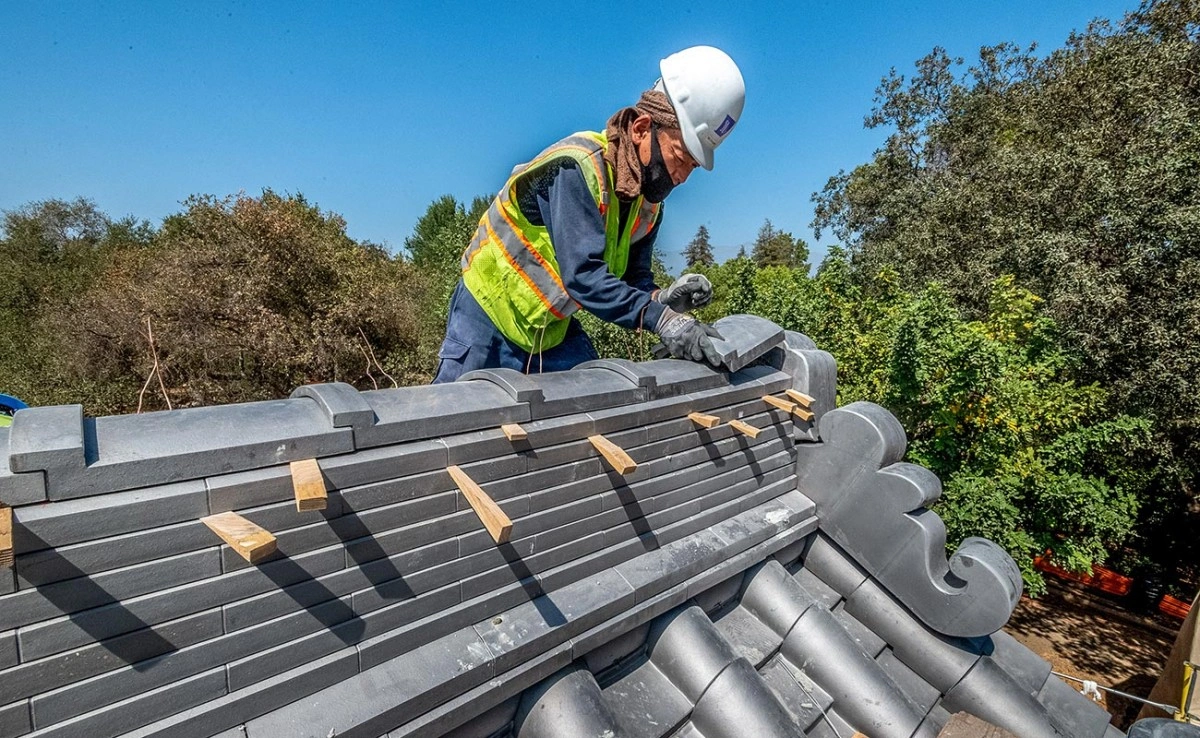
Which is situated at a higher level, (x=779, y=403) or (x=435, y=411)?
(x=435, y=411)

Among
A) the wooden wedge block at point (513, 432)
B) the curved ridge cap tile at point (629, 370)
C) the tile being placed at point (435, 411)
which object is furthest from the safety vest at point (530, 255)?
the wooden wedge block at point (513, 432)

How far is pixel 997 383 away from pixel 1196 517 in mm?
10714

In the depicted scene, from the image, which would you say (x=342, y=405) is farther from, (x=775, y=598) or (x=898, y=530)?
(x=898, y=530)

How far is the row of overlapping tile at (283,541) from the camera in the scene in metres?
1.41

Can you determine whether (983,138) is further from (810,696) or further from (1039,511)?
(810,696)

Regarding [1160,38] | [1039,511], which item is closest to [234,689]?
[1039,511]

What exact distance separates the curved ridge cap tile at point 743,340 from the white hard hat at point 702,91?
111cm

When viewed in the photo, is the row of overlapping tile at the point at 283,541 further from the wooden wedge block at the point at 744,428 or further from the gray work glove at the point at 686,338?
the wooden wedge block at the point at 744,428

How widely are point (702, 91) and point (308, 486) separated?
99.3 inches

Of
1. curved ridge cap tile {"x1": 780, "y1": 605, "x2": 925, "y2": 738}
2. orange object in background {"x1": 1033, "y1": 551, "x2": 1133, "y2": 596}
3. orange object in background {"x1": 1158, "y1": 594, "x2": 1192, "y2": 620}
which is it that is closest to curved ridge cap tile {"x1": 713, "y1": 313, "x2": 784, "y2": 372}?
curved ridge cap tile {"x1": 780, "y1": 605, "x2": 925, "y2": 738}

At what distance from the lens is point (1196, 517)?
12977 mm

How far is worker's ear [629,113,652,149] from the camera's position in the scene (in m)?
2.95

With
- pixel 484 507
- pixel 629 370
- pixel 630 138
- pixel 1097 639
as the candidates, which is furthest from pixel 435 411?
pixel 1097 639

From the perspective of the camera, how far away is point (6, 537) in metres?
1.25
